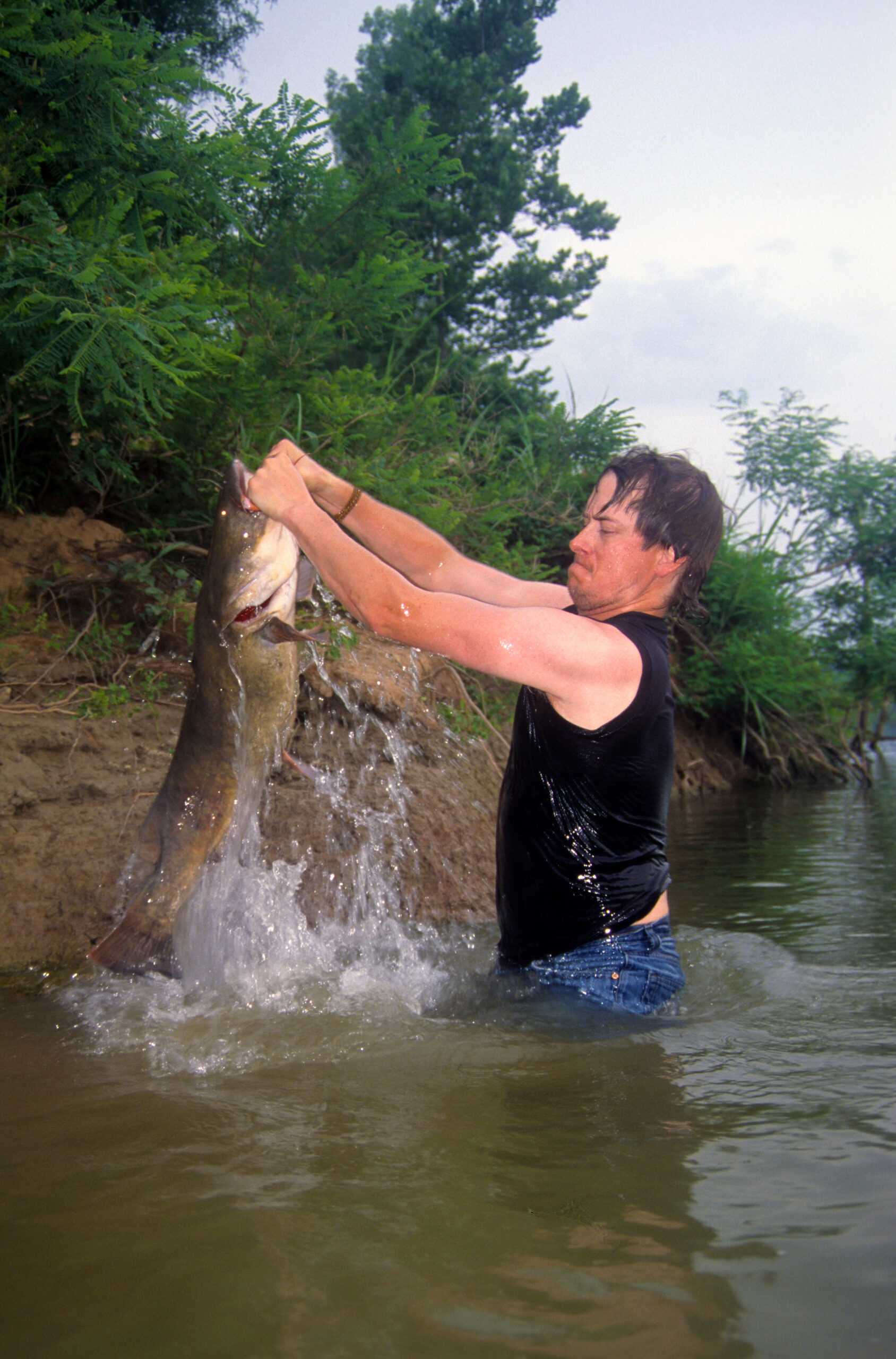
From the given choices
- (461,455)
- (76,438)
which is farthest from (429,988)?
(461,455)

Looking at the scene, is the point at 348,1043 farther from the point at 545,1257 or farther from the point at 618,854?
the point at 545,1257

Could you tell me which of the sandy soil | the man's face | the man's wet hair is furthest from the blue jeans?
the sandy soil

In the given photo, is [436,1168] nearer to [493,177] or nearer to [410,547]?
[410,547]

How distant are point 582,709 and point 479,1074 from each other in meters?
0.95

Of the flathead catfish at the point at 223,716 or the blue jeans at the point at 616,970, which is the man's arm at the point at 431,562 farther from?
the blue jeans at the point at 616,970

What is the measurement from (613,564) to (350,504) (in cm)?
96

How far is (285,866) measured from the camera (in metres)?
4.29

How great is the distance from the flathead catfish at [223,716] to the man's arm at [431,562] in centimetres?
43

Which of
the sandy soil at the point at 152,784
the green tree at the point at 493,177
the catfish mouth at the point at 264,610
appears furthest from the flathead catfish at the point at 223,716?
the green tree at the point at 493,177

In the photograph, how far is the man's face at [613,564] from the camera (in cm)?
279

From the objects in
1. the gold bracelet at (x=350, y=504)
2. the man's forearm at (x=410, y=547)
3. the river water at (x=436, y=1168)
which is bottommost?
the river water at (x=436, y=1168)

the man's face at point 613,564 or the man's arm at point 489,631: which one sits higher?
the man's face at point 613,564

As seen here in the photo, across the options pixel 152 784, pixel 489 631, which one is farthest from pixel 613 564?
pixel 152 784

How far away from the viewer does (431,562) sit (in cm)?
347
